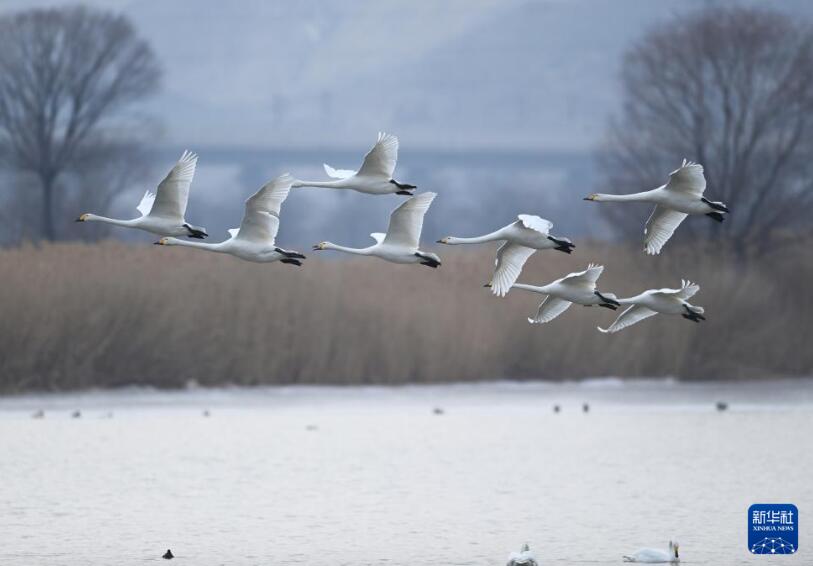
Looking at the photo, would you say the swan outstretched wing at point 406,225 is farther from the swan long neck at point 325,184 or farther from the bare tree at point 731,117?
the bare tree at point 731,117

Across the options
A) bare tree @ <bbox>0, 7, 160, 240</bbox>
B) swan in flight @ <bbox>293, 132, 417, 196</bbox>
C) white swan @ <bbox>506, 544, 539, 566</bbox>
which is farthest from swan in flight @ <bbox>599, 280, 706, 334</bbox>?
bare tree @ <bbox>0, 7, 160, 240</bbox>

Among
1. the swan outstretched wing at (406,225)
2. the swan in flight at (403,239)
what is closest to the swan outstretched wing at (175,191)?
the swan in flight at (403,239)

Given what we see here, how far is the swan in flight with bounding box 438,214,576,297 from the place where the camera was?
679 inches

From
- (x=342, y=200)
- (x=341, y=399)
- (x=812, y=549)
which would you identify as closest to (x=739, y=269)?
(x=341, y=399)

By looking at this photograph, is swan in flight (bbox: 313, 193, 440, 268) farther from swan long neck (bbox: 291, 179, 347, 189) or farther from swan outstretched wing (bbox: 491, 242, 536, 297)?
swan outstretched wing (bbox: 491, 242, 536, 297)

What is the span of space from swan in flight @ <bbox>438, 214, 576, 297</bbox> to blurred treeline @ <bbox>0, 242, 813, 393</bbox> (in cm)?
1694

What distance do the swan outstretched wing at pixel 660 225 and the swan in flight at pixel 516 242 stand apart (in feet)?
3.58

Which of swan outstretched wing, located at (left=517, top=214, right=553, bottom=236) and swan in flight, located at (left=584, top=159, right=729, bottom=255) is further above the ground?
swan in flight, located at (left=584, top=159, right=729, bottom=255)

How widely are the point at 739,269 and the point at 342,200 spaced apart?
9989 cm

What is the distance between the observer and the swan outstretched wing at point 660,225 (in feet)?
59.5

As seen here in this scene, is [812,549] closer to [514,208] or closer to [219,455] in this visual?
[219,455]

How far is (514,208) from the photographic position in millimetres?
115312

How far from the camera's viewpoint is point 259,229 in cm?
1759

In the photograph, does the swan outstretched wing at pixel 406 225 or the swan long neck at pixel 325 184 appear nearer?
the swan long neck at pixel 325 184
